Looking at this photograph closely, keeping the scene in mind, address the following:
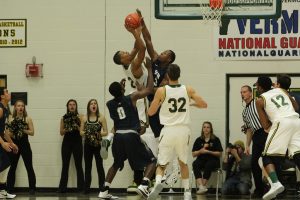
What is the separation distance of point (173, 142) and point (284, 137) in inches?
69.0

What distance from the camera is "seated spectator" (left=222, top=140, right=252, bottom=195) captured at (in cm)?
1534

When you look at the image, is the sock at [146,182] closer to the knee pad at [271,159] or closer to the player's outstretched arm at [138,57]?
the knee pad at [271,159]

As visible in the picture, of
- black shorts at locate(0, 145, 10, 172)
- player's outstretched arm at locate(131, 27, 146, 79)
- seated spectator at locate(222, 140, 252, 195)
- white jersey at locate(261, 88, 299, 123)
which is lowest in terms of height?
seated spectator at locate(222, 140, 252, 195)

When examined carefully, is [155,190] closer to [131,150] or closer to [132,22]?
[131,150]

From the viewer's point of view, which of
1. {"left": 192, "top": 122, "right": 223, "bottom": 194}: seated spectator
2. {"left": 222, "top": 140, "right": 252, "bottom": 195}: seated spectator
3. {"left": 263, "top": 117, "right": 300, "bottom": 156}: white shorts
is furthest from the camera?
{"left": 192, "top": 122, "right": 223, "bottom": 194}: seated spectator

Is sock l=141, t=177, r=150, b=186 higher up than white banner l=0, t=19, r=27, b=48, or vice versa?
white banner l=0, t=19, r=27, b=48

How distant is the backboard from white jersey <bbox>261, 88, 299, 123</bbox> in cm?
233

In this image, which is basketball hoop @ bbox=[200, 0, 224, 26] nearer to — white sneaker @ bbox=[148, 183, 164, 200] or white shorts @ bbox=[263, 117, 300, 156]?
white shorts @ bbox=[263, 117, 300, 156]

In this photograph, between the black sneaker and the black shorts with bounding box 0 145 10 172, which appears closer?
the black sneaker

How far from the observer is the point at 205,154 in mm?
16016

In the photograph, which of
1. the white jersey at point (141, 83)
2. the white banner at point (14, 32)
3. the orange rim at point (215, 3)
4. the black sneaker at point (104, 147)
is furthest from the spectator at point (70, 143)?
the orange rim at point (215, 3)

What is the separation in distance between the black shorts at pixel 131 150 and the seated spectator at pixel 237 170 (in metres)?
4.37

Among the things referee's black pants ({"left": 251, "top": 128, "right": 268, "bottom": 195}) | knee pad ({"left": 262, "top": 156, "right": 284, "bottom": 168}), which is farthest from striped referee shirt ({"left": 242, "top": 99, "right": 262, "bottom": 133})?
knee pad ({"left": 262, "top": 156, "right": 284, "bottom": 168})

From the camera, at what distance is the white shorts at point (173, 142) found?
33.3ft
